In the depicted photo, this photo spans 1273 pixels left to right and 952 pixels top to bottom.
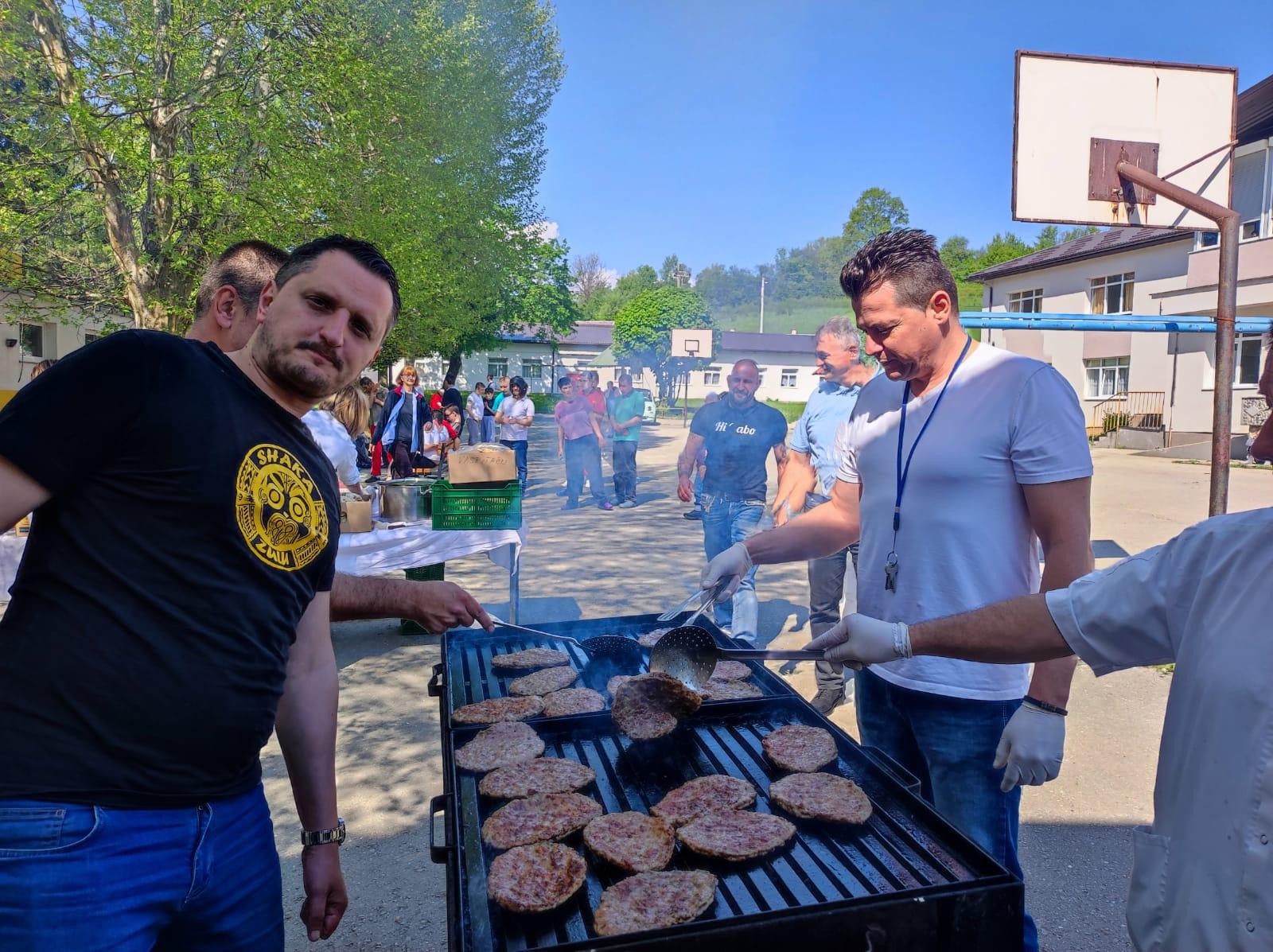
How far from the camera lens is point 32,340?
2248 centimetres

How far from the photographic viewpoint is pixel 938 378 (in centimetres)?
253

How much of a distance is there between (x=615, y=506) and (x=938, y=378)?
36.1 ft

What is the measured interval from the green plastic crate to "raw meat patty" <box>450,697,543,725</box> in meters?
2.89

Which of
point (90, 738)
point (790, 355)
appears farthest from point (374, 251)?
point (790, 355)

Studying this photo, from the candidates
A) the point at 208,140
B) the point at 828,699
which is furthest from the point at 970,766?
the point at 208,140

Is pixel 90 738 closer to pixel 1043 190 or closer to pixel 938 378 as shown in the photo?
pixel 938 378

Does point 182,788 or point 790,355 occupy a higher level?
point 790,355

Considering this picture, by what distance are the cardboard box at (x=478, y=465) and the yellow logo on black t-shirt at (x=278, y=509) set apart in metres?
3.69

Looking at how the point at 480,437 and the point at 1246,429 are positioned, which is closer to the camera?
the point at 480,437

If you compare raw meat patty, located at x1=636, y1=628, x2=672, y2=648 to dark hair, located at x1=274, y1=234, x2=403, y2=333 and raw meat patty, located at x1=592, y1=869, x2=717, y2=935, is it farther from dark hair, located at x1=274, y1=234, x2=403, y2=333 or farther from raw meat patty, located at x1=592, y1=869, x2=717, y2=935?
dark hair, located at x1=274, y1=234, x2=403, y2=333

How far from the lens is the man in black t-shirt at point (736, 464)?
21.5 feet

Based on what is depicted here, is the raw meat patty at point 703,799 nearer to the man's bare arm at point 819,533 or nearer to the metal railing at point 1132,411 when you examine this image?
the man's bare arm at point 819,533

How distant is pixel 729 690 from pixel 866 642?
2.75 feet

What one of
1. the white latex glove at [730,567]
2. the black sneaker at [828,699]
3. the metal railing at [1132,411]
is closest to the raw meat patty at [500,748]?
the white latex glove at [730,567]
